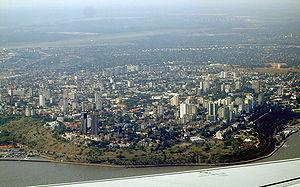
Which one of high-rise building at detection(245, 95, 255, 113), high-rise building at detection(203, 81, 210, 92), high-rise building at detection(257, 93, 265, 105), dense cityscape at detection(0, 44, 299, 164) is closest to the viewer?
dense cityscape at detection(0, 44, 299, 164)

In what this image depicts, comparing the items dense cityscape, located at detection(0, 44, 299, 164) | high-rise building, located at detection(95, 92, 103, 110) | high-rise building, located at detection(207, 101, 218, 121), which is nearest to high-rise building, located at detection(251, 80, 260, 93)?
dense cityscape, located at detection(0, 44, 299, 164)

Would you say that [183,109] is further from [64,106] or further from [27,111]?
[27,111]

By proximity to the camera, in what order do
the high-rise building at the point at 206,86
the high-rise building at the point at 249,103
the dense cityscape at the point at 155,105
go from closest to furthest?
1. the dense cityscape at the point at 155,105
2. the high-rise building at the point at 249,103
3. the high-rise building at the point at 206,86

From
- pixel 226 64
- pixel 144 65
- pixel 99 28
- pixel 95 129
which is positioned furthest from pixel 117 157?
pixel 99 28

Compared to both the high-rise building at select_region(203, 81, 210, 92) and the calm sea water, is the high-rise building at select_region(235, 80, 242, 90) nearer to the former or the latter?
the high-rise building at select_region(203, 81, 210, 92)

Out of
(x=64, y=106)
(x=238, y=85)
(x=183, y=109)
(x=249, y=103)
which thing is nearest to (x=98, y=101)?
(x=64, y=106)

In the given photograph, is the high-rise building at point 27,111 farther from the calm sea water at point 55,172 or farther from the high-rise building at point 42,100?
the calm sea water at point 55,172

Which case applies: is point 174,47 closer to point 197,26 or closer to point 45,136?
point 197,26

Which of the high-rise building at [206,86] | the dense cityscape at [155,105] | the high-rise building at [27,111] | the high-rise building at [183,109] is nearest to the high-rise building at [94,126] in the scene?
the dense cityscape at [155,105]
